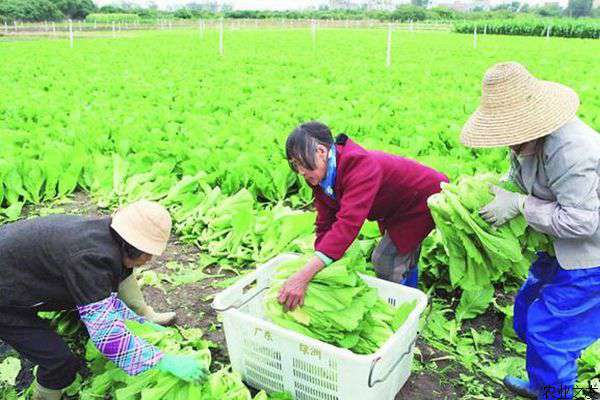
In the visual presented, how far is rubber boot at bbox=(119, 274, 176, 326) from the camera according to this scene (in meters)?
3.30

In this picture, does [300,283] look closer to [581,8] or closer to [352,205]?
[352,205]

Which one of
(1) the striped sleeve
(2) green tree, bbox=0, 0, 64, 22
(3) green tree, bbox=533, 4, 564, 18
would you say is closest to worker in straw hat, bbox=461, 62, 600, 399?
(1) the striped sleeve

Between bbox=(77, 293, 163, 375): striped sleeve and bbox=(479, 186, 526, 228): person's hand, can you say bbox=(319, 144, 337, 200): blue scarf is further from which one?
bbox=(77, 293, 163, 375): striped sleeve

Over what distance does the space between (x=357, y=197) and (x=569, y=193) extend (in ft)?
3.11

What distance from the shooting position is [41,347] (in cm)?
281

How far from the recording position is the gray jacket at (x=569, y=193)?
2352 millimetres

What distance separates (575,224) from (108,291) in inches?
80.3

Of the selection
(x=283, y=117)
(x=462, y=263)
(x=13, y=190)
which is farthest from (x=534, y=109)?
(x=283, y=117)

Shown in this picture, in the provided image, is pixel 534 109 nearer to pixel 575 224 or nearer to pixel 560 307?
pixel 575 224

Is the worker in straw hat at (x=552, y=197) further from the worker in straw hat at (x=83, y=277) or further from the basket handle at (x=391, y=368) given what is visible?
the worker in straw hat at (x=83, y=277)

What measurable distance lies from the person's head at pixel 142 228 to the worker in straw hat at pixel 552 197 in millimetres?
1444

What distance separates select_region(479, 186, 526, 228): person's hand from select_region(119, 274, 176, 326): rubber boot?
1.98 metres

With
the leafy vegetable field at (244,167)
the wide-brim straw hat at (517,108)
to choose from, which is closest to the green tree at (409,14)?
the leafy vegetable field at (244,167)

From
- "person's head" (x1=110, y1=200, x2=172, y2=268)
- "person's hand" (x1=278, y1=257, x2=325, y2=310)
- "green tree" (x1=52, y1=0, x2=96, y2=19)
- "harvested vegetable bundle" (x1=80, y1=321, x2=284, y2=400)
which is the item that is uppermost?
"green tree" (x1=52, y1=0, x2=96, y2=19)
